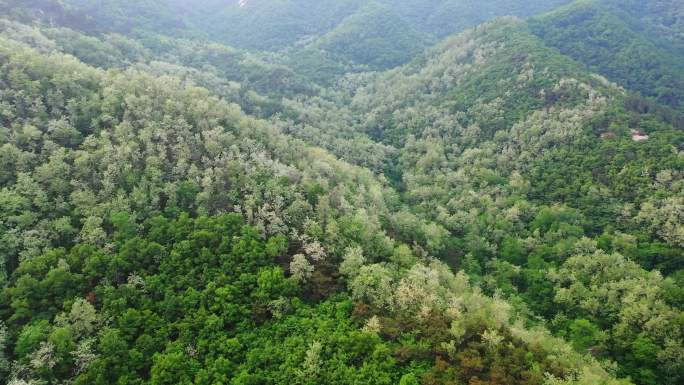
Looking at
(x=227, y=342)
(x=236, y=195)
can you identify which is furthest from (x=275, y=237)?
(x=227, y=342)

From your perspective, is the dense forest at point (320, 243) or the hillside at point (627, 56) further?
the hillside at point (627, 56)

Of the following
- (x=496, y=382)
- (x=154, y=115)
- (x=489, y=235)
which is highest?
(x=154, y=115)

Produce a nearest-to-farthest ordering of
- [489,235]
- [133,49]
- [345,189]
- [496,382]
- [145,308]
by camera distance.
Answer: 1. [496,382]
2. [145,308]
3. [345,189]
4. [489,235]
5. [133,49]

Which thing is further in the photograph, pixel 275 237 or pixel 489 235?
pixel 489 235

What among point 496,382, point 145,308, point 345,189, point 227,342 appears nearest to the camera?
point 496,382

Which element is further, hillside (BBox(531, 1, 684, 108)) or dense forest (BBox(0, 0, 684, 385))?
hillside (BBox(531, 1, 684, 108))

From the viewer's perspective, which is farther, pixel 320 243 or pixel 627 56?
pixel 627 56

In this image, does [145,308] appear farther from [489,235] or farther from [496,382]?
[489,235]

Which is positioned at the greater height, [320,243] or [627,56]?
[627,56]
